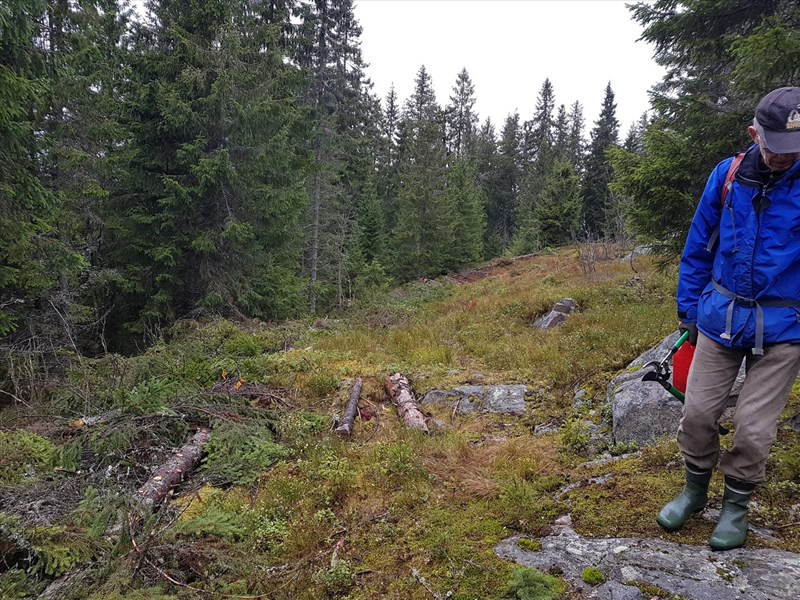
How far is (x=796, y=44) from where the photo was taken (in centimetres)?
495

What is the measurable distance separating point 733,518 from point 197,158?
1208 centimetres

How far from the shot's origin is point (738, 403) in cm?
255

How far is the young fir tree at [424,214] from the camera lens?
28.1 meters

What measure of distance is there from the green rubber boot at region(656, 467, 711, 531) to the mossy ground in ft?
0.24

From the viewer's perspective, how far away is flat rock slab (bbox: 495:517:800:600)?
2.19 metres

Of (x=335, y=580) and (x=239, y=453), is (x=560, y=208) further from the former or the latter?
(x=335, y=580)

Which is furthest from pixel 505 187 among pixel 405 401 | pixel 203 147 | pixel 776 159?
pixel 776 159

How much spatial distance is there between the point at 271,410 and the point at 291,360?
7.83 ft

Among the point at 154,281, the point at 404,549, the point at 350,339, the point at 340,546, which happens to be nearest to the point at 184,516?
the point at 340,546

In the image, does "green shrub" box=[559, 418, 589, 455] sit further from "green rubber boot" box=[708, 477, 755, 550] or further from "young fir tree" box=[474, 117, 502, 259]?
"young fir tree" box=[474, 117, 502, 259]

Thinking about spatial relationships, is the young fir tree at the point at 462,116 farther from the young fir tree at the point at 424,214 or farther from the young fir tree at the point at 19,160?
the young fir tree at the point at 19,160

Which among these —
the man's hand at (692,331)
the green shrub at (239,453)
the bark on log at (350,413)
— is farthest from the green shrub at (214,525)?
the man's hand at (692,331)

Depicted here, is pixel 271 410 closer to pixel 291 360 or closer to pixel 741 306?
pixel 291 360

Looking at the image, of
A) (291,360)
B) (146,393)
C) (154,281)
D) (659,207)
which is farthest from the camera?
(154,281)
